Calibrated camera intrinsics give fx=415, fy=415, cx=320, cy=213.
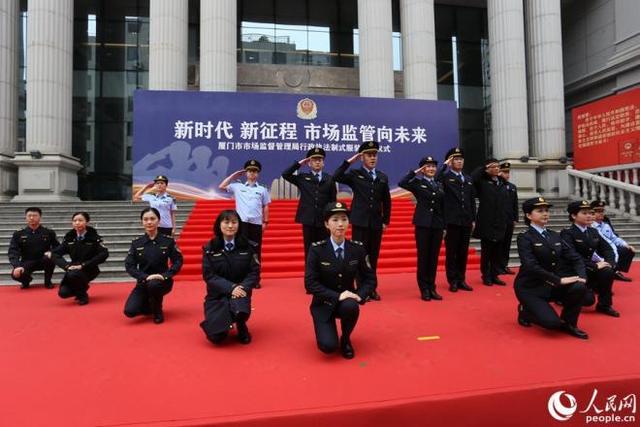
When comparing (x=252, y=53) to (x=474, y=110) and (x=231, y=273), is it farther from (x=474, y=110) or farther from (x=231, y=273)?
(x=231, y=273)

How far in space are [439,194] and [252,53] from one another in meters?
15.0

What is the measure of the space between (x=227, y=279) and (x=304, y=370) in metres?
1.18

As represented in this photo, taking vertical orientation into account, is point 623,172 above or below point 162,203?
above

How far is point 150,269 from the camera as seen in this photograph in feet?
14.5

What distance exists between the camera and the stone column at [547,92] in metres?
13.9

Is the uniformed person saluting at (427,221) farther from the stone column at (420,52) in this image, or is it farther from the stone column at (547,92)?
the stone column at (547,92)

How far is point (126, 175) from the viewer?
1725 centimetres

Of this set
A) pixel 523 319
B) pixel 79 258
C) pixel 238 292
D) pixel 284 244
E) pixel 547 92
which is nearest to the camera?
pixel 238 292

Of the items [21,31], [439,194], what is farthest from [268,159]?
A: [21,31]

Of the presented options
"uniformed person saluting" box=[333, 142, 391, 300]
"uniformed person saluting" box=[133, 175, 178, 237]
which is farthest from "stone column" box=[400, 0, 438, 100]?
"uniformed person saluting" box=[133, 175, 178, 237]

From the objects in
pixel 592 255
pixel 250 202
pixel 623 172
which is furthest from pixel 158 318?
pixel 623 172

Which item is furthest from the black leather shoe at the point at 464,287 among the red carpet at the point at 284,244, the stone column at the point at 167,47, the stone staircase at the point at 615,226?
the stone column at the point at 167,47

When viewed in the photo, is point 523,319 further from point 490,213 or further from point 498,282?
point 490,213

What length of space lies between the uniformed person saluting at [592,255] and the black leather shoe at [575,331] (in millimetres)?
674
